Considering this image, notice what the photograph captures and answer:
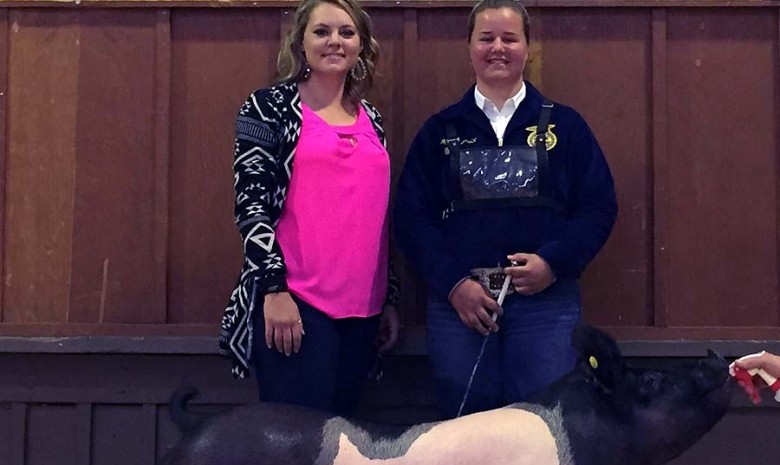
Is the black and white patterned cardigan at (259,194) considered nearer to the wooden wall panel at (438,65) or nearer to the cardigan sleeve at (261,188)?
the cardigan sleeve at (261,188)

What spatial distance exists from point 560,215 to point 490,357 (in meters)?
0.54

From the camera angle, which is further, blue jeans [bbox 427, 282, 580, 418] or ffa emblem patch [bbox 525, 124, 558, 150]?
ffa emblem patch [bbox 525, 124, 558, 150]

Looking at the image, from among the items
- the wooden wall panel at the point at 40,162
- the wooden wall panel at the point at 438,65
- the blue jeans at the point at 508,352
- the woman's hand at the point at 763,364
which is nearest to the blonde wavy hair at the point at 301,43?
the wooden wall panel at the point at 438,65

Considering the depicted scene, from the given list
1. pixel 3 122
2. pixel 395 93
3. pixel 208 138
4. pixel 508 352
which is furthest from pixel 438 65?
pixel 3 122

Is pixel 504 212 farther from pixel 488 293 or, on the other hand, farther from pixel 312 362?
pixel 312 362

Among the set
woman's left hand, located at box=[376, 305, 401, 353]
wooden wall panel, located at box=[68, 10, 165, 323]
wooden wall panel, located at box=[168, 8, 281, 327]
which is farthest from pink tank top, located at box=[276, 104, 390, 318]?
wooden wall panel, located at box=[68, 10, 165, 323]

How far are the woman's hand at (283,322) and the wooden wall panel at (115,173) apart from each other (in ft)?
3.65

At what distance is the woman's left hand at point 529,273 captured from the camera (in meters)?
3.25

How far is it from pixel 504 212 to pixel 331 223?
1.91 ft

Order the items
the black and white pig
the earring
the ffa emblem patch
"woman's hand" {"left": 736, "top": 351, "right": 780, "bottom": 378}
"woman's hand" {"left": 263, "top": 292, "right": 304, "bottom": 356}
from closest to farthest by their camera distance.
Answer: the black and white pig < "woman's hand" {"left": 736, "top": 351, "right": 780, "bottom": 378} < "woman's hand" {"left": 263, "top": 292, "right": 304, "bottom": 356} < the ffa emblem patch < the earring

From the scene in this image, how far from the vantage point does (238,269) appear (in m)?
4.13

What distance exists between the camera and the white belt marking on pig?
109 inches

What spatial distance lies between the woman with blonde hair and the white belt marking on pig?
1.32ft

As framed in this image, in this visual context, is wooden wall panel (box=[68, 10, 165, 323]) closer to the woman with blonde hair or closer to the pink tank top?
the woman with blonde hair
